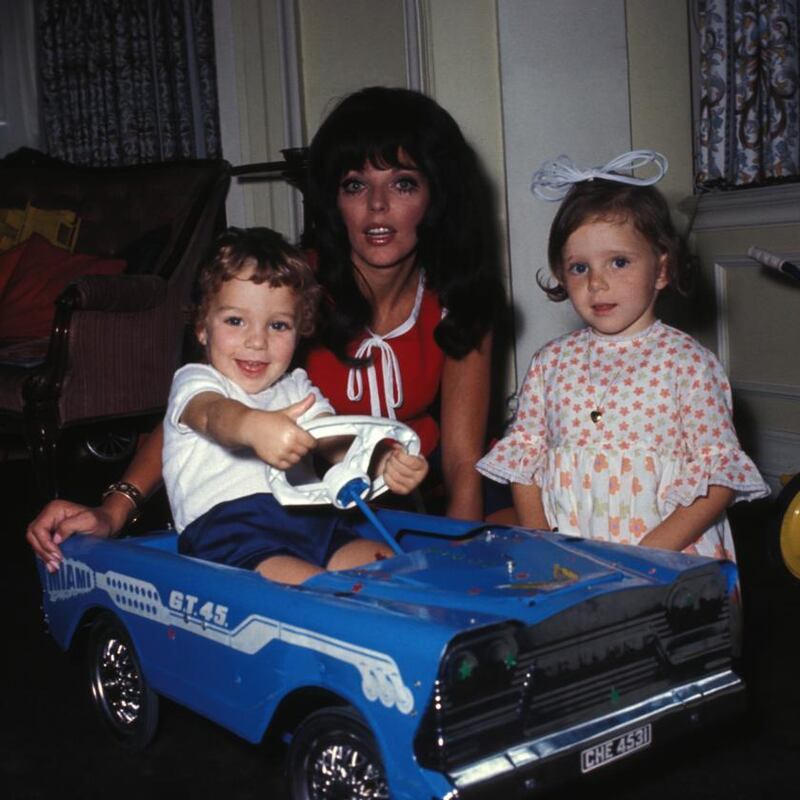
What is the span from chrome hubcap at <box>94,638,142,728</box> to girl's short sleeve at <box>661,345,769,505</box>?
94cm

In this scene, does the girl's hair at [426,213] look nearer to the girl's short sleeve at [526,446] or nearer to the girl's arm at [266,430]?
the girl's short sleeve at [526,446]

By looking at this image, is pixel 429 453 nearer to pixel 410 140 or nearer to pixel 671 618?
pixel 410 140

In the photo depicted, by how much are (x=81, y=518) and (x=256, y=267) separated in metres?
0.52

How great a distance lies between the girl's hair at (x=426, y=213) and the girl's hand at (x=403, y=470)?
0.68 metres

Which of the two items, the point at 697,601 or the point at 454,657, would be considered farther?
the point at 697,601

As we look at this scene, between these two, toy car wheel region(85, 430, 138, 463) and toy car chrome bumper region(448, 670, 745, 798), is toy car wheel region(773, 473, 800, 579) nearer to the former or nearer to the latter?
toy car chrome bumper region(448, 670, 745, 798)

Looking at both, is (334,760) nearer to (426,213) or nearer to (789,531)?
(426,213)

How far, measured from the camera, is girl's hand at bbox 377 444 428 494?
1648 millimetres

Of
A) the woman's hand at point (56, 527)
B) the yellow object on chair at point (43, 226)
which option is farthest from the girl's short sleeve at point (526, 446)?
the yellow object on chair at point (43, 226)

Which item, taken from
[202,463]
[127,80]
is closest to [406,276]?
[202,463]

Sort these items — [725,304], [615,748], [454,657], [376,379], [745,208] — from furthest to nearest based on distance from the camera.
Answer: [725,304], [745,208], [376,379], [615,748], [454,657]

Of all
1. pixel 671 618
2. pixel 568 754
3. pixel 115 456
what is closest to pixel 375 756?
pixel 568 754

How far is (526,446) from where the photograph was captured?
2.09 meters

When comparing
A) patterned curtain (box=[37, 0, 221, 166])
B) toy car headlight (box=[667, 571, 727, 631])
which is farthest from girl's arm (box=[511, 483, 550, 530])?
patterned curtain (box=[37, 0, 221, 166])
